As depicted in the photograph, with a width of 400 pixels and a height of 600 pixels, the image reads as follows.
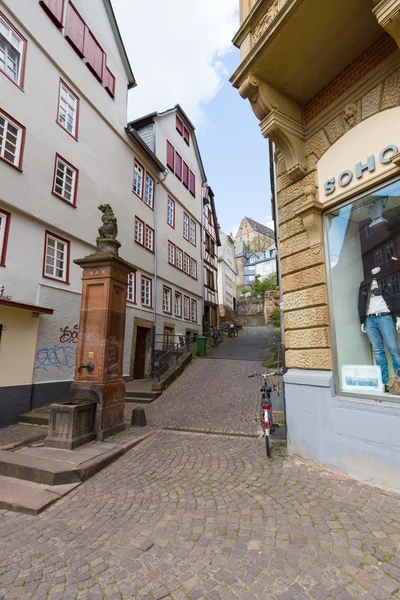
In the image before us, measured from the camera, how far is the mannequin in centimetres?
432

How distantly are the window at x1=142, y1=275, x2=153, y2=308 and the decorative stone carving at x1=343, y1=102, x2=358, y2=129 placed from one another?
1250cm

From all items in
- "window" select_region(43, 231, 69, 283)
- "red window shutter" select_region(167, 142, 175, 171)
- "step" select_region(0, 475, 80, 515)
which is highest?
"red window shutter" select_region(167, 142, 175, 171)

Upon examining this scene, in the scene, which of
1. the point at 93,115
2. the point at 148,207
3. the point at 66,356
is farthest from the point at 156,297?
the point at 93,115

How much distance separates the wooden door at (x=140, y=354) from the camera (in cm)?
1473

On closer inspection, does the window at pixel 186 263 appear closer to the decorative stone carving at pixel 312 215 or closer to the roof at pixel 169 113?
A: the roof at pixel 169 113

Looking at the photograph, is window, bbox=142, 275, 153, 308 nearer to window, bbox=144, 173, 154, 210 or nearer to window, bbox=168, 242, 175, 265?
window, bbox=168, 242, 175, 265

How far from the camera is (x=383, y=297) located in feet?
14.7

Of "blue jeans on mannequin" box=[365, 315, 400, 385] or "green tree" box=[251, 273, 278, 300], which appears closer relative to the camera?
"blue jeans on mannequin" box=[365, 315, 400, 385]

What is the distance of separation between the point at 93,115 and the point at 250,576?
15.0 metres

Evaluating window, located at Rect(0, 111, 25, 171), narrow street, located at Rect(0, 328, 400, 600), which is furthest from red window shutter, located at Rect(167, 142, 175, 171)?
narrow street, located at Rect(0, 328, 400, 600)

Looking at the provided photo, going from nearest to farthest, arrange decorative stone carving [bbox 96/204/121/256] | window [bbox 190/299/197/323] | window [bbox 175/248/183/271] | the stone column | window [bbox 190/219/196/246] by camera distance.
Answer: the stone column, decorative stone carving [bbox 96/204/121/256], window [bbox 175/248/183/271], window [bbox 190/299/197/323], window [bbox 190/219/196/246]

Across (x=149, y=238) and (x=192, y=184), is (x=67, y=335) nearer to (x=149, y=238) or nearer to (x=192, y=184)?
(x=149, y=238)

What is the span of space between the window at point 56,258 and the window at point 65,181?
149cm

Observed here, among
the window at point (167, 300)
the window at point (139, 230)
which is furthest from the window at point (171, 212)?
the window at point (167, 300)
